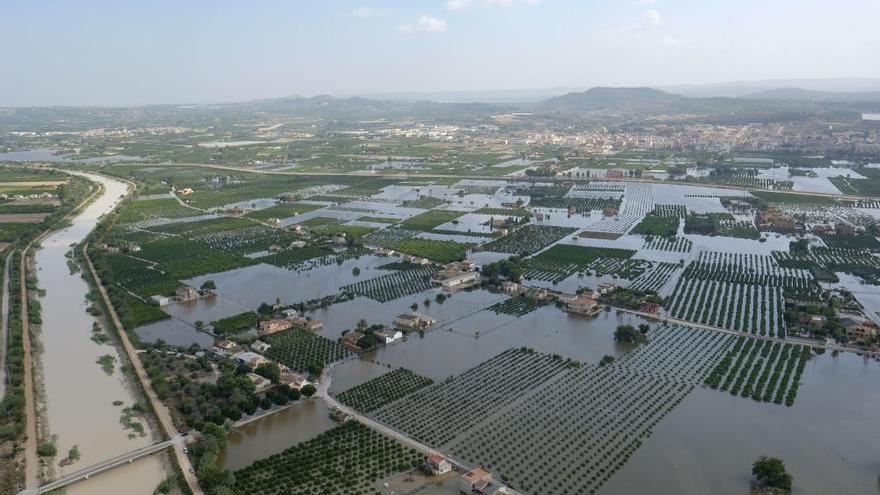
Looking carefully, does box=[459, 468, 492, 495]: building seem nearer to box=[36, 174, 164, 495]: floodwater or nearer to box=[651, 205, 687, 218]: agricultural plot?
box=[36, 174, 164, 495]: floodwater

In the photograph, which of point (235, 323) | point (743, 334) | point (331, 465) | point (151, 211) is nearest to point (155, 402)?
point (331, 465)

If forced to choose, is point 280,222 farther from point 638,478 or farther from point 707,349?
point 638,478

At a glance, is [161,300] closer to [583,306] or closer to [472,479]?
[583,306]

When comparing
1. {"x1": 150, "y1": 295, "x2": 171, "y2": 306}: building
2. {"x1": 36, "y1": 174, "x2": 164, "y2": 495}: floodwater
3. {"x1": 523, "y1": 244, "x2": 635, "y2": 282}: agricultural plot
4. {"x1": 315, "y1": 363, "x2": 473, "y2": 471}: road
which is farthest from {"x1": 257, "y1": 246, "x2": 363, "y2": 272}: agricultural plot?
{"x1": 315, "y1": 363, "x2": 473, "y2": 471}: road

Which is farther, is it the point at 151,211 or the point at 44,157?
the point at 44,157

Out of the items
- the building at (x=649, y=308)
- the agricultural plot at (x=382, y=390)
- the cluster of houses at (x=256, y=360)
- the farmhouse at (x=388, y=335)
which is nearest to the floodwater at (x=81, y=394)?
the cluster of houses at (x=256, y=360)

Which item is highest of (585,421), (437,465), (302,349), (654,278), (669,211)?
(437,465)

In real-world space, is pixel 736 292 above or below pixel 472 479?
below
